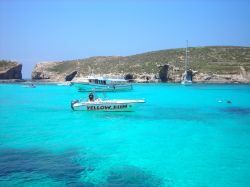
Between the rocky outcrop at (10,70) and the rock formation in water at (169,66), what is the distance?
12994 mm

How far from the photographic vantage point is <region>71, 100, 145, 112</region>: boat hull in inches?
1368

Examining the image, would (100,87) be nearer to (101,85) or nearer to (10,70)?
(101,85)

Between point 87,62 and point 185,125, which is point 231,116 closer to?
point 185,125

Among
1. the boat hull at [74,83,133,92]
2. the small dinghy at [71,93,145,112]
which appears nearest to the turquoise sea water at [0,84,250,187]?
the small dinghy at [71,93,145,112]

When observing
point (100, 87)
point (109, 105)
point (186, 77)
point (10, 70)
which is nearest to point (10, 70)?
point (10, 70)

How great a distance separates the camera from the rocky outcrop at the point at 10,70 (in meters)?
146

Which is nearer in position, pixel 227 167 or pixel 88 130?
pixel 227 167

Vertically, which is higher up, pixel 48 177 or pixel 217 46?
pixel 217 46

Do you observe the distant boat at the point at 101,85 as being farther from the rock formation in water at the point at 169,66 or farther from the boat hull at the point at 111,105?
the rock formation in water at the point at 169,66

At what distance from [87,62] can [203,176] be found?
471ft

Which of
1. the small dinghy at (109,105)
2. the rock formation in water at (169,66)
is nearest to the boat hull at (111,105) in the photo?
the small dinghy at (109,105)

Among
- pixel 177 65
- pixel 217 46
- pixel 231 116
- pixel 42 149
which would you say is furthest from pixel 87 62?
pixel 42 149

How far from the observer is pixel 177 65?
125 metres

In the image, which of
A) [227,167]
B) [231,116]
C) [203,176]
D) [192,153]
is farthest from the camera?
[231,116]
